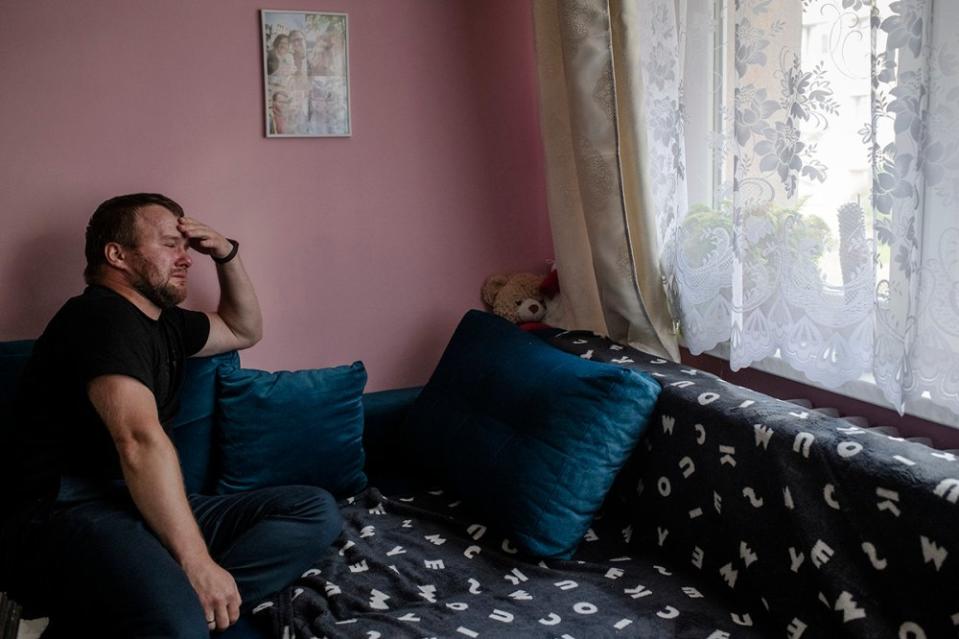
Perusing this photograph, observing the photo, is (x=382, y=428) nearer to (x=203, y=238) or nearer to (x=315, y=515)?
(x=315, y=515)

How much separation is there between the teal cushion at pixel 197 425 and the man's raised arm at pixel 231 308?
51 millimetres

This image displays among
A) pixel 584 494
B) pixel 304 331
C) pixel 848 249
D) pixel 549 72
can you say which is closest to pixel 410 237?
pixel 304 331

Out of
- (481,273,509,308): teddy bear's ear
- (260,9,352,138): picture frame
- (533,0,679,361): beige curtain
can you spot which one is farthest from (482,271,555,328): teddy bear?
(260,9,352,138): picture frame

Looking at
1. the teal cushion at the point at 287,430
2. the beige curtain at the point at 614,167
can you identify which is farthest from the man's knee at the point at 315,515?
the beige curtain at the point at 614,167

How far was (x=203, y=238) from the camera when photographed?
2252mm

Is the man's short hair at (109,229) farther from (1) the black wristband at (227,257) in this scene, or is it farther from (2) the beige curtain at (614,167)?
(2) the beige curtain at (614,167)

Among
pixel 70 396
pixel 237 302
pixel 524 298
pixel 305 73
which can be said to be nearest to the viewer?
pixel 70 396

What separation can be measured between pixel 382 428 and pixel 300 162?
33.1 inches

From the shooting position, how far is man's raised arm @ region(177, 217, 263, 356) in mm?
2303

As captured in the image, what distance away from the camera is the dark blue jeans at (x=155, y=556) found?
1637 millimetres

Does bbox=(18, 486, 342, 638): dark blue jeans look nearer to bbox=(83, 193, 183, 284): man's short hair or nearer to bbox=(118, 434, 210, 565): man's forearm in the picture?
bbox=(118, 434, 210, 565): man's forearm

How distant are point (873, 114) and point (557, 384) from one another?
2.90 feet

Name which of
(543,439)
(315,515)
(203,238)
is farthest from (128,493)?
(543,439)

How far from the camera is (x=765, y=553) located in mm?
1610
